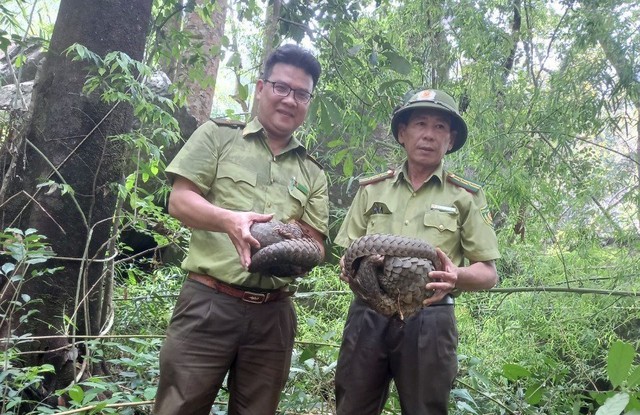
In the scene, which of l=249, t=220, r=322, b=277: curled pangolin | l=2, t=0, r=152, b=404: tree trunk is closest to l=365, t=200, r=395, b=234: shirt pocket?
l=249, t=220, r=322, b=277: curled pangolin

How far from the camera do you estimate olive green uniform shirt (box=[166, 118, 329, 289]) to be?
8.09 feet

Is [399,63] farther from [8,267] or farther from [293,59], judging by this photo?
[8,267]

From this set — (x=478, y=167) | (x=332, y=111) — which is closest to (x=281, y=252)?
(x=332, y=111)

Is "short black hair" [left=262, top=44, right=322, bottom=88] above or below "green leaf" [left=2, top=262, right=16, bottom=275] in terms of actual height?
above

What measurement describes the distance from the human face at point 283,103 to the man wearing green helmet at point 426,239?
0.50 m

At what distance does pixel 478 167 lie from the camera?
13.4ft

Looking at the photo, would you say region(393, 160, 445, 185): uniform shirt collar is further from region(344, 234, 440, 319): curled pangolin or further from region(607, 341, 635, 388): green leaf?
region(607, 341, 635, 388): green leaf

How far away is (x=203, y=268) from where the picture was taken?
2471 mm

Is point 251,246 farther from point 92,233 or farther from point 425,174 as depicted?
point 92,233

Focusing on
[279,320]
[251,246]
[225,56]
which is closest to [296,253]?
[251,246]

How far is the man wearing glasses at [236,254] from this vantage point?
2402mm

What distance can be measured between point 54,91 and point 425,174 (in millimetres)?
2180

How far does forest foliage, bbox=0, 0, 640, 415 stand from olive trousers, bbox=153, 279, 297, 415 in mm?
535

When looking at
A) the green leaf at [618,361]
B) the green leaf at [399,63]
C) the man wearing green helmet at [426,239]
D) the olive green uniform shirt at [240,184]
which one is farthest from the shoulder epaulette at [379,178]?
the green leaf at [618,361]
